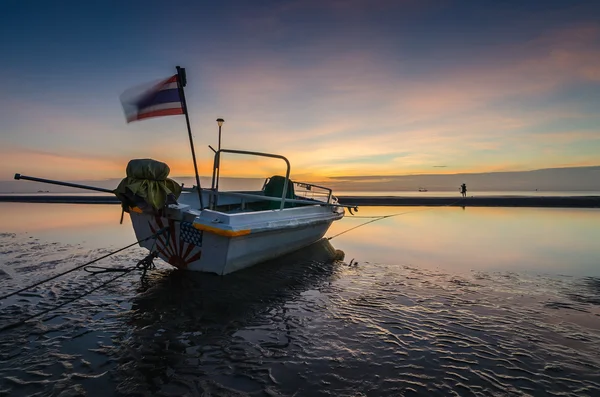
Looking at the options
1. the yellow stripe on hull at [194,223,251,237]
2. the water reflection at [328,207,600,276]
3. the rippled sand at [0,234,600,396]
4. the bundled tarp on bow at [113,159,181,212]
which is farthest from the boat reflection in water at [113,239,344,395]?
the water reflection at [328,207,600,276]

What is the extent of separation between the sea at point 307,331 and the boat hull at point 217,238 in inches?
16.2


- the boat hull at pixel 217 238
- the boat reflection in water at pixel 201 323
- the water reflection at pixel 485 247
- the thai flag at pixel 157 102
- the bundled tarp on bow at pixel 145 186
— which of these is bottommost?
the boat reflection in water at pixel 201 323

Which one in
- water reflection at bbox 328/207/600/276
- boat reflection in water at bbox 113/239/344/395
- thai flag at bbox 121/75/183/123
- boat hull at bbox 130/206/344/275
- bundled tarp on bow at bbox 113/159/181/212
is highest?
thai flag at bbox 121/75/183/123

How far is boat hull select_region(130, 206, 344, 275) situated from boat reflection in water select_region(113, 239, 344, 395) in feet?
1.29

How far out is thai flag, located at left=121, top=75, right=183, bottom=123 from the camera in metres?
6.28

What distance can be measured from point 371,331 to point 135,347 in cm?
308

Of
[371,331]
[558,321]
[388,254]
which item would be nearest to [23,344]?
[371,331]

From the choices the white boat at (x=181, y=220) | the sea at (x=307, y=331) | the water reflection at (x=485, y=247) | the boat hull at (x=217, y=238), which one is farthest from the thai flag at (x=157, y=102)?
the water reflection at (x=485, y=247)

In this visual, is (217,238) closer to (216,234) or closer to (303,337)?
(216,234)

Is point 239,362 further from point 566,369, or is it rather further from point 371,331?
point 566,369

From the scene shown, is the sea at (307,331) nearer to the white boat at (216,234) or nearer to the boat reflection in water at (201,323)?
the boat reflection in water at (201,323)

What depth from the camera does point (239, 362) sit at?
3.43 meters

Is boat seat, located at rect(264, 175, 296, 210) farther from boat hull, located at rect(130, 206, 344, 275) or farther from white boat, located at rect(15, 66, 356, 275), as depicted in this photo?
white boat, located at rect(15, 66, 356, 275)

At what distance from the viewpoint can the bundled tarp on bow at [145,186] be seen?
5.64m
